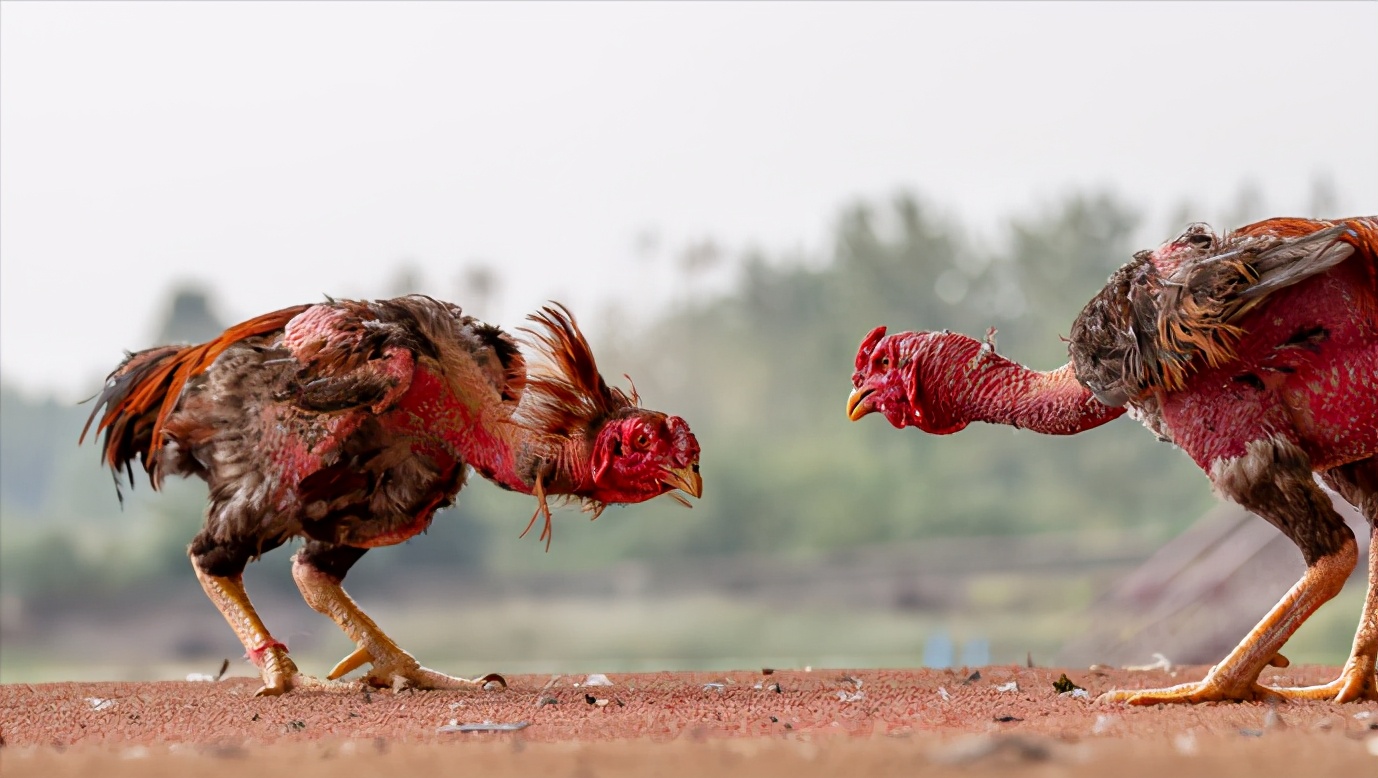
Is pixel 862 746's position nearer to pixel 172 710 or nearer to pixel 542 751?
pixel 542 751

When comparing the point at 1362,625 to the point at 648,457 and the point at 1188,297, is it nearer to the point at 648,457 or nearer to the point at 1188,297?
the point at 1188,297

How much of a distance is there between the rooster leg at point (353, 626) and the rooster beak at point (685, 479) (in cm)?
88

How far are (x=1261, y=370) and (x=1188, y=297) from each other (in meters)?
0.26

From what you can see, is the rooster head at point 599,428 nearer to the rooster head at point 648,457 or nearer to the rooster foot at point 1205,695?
the rooster head at point 648,457

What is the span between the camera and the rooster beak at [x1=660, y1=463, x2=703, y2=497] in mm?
3367

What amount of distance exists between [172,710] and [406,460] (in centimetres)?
90

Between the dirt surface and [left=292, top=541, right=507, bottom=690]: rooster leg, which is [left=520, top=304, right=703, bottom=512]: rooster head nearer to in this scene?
the dirt surface

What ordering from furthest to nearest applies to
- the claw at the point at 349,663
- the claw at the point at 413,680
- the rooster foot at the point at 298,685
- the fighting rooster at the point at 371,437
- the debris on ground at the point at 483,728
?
the claw at the point at 349,663 → the claw at the point at 413,680 → the rooster foot at the point at 298,685 → the fighting rooster at the point at 371,437 → the debris on ground at the point at 483,728

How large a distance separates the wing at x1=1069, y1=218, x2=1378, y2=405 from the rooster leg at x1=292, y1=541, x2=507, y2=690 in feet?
6.45

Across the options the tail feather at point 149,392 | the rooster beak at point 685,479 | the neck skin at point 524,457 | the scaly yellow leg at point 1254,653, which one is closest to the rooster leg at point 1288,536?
the scaly yellow leg at point 1254,653

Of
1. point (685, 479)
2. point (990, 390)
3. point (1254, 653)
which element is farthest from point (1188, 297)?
point (685, 479)

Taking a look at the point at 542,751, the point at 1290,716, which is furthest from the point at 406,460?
the point at 1290,716

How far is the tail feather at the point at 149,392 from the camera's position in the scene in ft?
12.3

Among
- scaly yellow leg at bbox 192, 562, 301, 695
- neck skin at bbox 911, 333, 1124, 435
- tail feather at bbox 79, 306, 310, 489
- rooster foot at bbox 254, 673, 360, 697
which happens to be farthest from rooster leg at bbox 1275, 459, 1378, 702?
tail feather at bbox 79, 306, 310, 489
